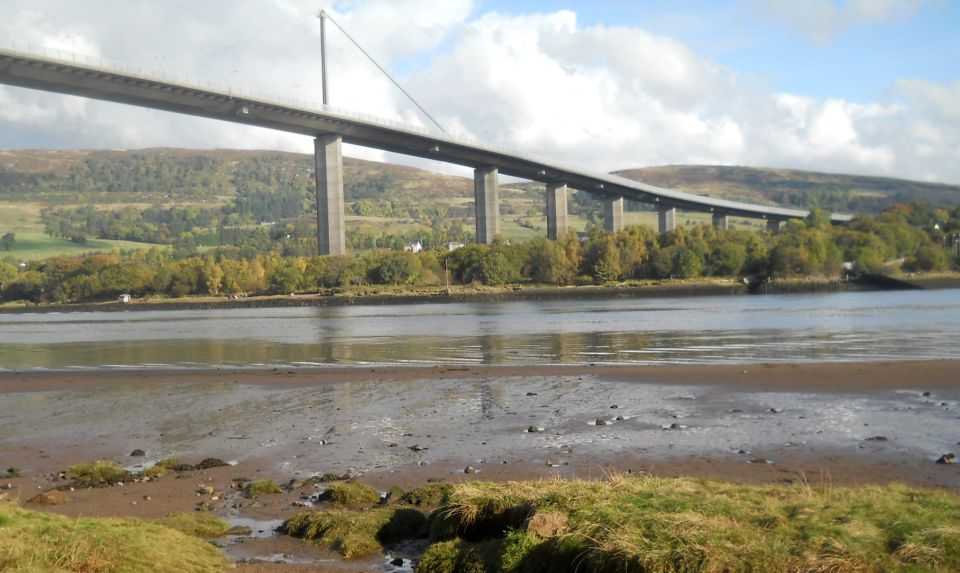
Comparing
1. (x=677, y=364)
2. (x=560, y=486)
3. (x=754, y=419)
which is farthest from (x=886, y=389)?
(x=560, y=486)

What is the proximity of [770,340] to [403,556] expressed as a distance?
29649mm

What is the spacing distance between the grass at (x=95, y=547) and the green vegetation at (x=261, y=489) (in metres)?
2.80

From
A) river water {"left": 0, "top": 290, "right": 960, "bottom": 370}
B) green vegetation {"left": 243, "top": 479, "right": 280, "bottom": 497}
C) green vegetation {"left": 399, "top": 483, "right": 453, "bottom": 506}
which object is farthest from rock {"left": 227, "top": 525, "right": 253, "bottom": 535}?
river water {"left": 0, "top": 290, "right": 960, "bottom": 370}

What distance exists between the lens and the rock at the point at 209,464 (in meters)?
14.6

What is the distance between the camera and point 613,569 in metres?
6.74

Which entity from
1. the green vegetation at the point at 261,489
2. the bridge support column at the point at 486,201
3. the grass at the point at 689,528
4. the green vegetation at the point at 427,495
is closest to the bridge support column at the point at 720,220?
the bridge support column at the point at 486,201

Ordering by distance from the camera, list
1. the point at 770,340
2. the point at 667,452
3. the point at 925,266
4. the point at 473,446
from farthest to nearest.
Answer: the point at 925,266
the point at 770,340
the point at 473,446
the point at 667,452

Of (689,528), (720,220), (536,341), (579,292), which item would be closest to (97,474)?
(689,528)

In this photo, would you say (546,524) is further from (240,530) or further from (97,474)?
(97,474)

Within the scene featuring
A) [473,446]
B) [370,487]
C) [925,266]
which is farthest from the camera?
[925,266]

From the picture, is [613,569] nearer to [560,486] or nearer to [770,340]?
[560,486]

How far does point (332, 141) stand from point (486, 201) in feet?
78.5

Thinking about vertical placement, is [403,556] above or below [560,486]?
below

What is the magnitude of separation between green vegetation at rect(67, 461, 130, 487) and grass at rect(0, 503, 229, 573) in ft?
11.9
